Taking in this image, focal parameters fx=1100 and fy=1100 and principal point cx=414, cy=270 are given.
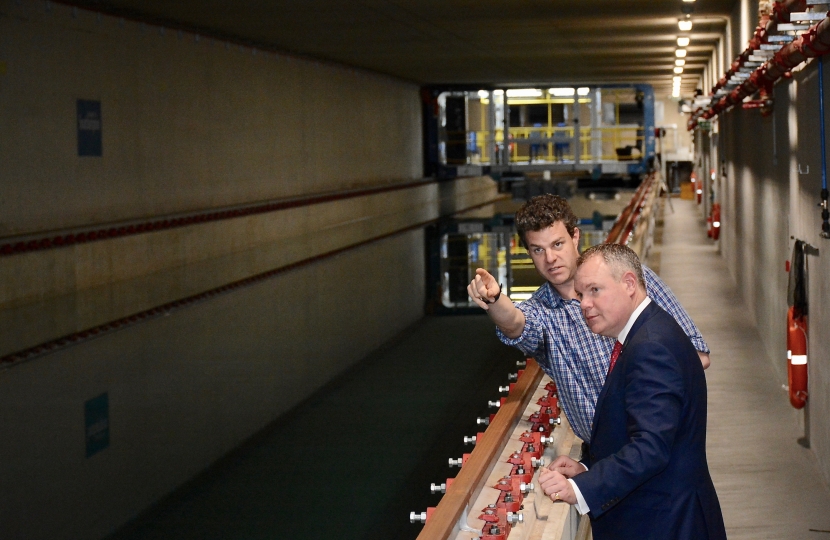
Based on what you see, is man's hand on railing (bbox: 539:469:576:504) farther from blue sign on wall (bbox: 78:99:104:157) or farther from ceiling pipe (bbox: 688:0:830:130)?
blue sign on wall (bbox: 78:99:104:157)

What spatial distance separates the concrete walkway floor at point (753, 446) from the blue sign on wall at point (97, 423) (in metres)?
3.82

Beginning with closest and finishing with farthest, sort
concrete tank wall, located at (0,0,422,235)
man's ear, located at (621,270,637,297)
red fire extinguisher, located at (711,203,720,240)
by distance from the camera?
man's ear, located at (621,270,637,297) → concrete tank wall, located at (0,0,422,235) → red fire extinguisher, located at (711,203,720,240)

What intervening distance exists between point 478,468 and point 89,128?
1179 cm

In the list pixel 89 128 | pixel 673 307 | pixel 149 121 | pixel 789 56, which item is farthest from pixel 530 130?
pixel 673 307

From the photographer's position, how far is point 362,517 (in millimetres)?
5875

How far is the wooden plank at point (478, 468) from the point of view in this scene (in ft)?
9.29

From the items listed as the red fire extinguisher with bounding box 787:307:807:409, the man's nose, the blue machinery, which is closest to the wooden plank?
the man's nose

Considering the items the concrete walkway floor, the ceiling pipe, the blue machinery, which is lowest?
the concrete walkway floor

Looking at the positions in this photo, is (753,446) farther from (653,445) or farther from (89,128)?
(89,128)

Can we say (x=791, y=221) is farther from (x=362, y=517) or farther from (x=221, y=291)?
(x=221, y=291)

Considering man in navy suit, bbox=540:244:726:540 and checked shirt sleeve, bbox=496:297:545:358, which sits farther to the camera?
checked shirt sleeve, bbox=496:297:545:358

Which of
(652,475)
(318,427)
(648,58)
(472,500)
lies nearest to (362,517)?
(318,427)

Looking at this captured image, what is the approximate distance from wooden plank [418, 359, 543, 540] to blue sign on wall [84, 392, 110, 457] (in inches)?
141

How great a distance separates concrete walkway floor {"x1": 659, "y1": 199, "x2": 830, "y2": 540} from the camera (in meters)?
5.31
